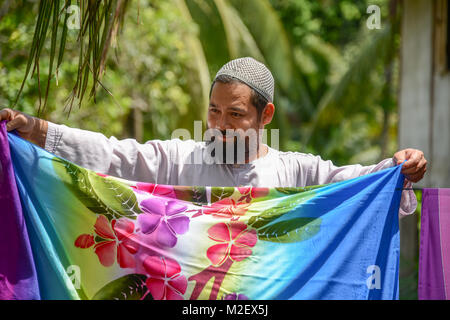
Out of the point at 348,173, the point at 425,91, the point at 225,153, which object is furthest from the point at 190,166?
the point at 425,91

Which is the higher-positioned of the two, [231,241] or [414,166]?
[414,166]

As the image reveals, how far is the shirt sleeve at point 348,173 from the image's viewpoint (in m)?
2.93

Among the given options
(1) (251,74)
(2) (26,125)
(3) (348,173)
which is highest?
(1) (251,74)

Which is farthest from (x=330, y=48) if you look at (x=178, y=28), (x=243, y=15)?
(x=178, y=28)

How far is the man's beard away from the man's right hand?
0.83 metres

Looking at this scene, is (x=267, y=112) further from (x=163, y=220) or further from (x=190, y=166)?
(x=163, y=220)

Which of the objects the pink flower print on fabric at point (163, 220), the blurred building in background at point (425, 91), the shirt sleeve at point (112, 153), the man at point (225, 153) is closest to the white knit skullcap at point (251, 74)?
the man at point (225, 153)

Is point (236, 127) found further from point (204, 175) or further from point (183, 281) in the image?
point (183, 281)

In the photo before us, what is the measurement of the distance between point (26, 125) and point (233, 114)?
3.24ft

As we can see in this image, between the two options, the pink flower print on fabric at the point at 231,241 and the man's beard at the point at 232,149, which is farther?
the man's beard at the point at 232,149

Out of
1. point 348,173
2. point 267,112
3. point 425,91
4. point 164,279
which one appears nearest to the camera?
point 164,279

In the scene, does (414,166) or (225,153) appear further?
(225,153)

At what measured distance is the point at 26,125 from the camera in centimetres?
278

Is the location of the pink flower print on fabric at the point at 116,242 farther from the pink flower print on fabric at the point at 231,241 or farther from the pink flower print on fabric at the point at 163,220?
the pink flower print on fabric at the point at 231,241
